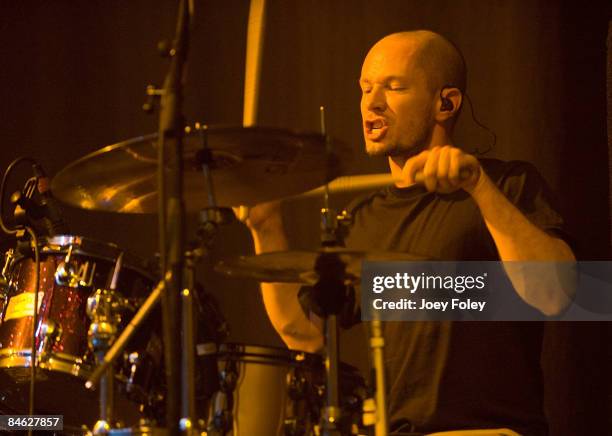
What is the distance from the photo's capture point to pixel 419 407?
2.19 metres

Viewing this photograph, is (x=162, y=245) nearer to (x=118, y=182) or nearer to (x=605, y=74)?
(x=118, y=182)

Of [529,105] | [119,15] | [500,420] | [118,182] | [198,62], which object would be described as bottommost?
[500,420]

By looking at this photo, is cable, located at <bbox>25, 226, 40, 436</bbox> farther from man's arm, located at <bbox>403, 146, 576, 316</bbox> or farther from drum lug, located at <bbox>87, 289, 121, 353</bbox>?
man's arm, located at <bbox>403, 146, 576, 316</bbox>

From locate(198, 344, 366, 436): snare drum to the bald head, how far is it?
0.96 m

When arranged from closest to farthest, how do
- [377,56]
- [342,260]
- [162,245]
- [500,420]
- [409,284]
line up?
[162,245]
[342,260]
[500,420]
[409,284]
[377,56]

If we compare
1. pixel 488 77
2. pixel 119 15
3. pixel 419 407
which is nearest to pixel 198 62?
pixel 119 15

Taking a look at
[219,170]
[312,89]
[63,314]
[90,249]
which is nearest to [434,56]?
[312,89]

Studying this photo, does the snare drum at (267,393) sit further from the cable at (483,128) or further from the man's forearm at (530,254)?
the cable at (483,128)

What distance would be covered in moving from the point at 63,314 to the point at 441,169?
38.2 inches

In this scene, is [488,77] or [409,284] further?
[488,77]

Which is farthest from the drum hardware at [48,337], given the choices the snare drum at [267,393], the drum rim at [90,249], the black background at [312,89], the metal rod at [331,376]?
the black background at [312,89]

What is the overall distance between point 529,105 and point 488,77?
147mm

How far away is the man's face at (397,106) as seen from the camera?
8.21 ft

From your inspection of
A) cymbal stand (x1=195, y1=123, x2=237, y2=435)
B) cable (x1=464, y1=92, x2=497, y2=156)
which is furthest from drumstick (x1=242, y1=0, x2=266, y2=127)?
cable (x1=464, y1=92, x2=497, y2=156)
